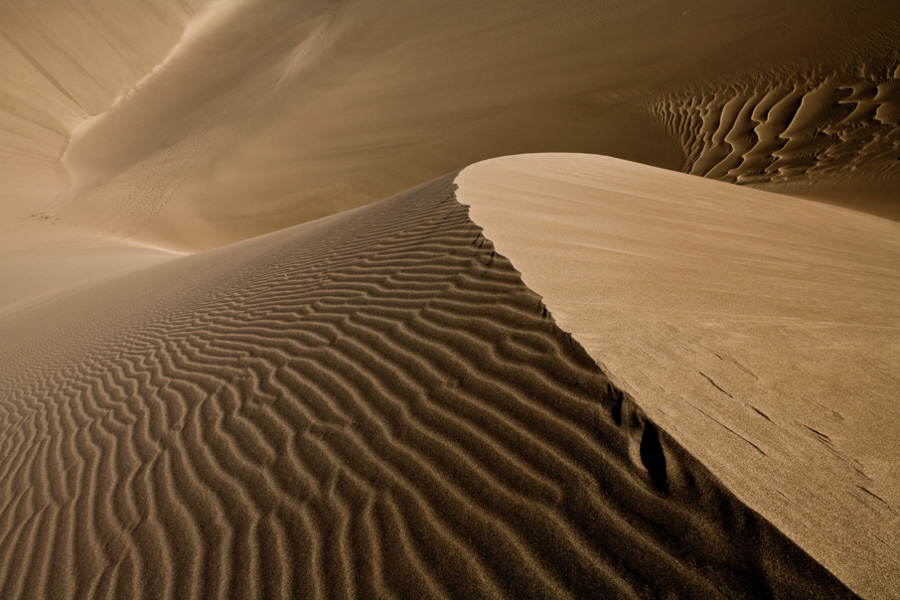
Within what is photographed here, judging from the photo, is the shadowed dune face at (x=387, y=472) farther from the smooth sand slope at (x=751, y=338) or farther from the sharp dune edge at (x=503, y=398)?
the smooth sand slope at (x=751, y=338)

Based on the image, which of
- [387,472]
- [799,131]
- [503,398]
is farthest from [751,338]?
[799,131]

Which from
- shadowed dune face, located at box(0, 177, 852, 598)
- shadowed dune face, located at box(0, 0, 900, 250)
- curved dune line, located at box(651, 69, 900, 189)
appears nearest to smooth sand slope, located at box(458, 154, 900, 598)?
Answer: shadowed dune face, located at box(0, 177, 852, 598)

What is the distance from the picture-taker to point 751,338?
8.35 ft

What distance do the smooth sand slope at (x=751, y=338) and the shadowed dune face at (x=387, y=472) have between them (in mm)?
143

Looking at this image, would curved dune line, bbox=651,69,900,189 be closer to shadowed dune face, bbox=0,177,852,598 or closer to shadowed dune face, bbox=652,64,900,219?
shadowed dune face, bbox=652,64,900,219

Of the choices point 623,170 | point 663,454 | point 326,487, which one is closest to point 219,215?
point 623,170

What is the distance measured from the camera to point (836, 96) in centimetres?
1030

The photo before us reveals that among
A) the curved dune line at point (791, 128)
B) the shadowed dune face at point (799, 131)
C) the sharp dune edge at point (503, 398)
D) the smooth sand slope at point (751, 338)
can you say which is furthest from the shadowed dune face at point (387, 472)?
the curved dune line at point (791, 128)

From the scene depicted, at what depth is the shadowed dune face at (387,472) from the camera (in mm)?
1620

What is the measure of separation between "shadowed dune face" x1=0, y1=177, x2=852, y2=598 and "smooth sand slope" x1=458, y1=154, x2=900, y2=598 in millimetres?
143

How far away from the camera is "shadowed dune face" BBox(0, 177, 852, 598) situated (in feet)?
5.32

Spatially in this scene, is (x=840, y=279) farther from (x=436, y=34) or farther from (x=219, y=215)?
(x=436, y=34)

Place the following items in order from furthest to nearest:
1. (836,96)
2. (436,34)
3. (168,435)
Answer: (436,34) → (836,96) → (168,435)

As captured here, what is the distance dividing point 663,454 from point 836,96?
40.1ft
